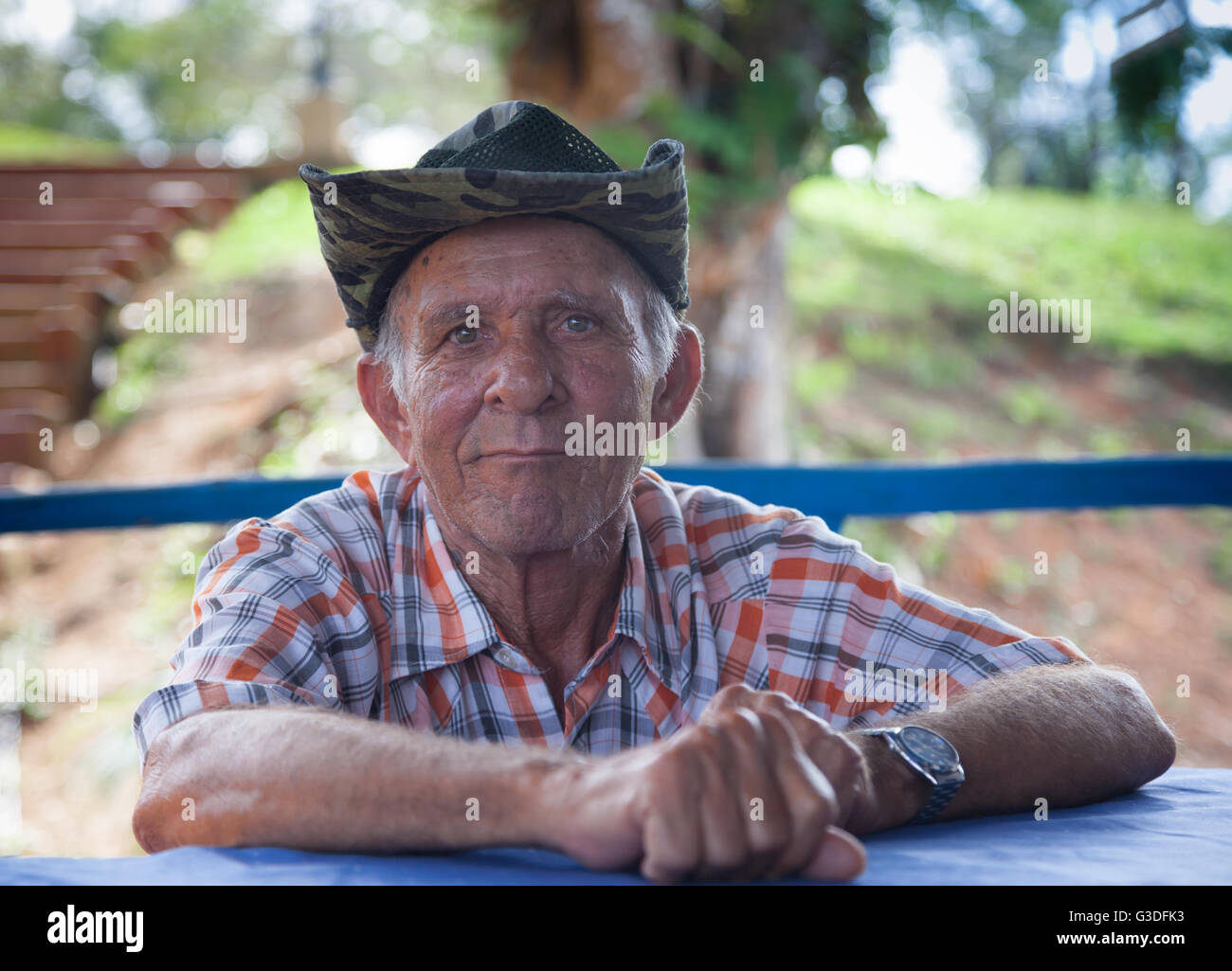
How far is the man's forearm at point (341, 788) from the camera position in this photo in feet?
3.89

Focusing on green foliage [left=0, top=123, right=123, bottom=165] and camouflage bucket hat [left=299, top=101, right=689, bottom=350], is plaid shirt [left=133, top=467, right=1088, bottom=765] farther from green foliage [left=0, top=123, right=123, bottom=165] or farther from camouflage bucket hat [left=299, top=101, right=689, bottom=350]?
green foliage [left=0, top=123, right=123, bottom=165]

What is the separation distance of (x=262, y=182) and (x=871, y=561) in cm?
1003

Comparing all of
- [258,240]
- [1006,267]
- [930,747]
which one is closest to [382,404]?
[930,747]

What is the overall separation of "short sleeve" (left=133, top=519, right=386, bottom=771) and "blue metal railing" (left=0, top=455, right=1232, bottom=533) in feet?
3.31

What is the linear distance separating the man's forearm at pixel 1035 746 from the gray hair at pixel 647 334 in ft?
2.83

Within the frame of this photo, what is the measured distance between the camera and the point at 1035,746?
1.50m

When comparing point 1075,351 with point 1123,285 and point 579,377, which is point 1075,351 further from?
point 579,377

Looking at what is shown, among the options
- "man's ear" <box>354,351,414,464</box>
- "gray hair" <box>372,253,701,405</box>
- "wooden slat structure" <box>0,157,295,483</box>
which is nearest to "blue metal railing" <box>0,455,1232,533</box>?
"man's ear" <box>354,351,414,464</box>

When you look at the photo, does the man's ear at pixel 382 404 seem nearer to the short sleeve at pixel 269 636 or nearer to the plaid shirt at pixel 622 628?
the plaid shirt at pixel 622 628

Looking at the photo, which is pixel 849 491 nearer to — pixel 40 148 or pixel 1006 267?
pixel 1006 267

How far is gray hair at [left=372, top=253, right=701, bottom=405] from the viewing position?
1.97 m

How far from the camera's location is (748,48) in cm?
487

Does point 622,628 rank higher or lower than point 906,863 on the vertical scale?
higher

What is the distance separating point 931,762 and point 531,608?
2.73 ft
